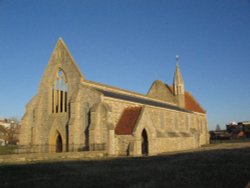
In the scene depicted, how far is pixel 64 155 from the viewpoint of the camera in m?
27.2

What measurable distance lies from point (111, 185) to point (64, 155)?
17691 millimetres

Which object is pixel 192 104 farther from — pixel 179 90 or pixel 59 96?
pixel 59 96

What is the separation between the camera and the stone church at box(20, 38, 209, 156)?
3003 centimetres

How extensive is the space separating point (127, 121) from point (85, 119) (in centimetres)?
520

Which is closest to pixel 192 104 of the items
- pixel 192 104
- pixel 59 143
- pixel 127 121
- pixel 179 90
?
pixel 192 104

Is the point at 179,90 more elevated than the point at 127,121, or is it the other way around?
the point at 179,90

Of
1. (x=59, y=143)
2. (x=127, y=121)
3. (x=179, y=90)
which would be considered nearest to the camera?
(x=127, y=121)

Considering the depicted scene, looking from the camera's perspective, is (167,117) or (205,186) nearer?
(205,186)

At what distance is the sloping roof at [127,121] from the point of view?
99.9 feet

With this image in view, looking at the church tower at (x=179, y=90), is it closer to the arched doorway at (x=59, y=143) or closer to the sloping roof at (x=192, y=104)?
the sloping roof at (x=192, y=104)

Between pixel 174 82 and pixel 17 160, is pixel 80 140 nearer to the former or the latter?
pixel 17 160

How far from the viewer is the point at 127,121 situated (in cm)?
3186

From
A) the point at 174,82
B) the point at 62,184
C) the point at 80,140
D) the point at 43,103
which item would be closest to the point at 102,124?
the point at 80,140

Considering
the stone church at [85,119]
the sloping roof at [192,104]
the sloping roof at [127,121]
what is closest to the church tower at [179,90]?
the sloping roof at [192,104]
